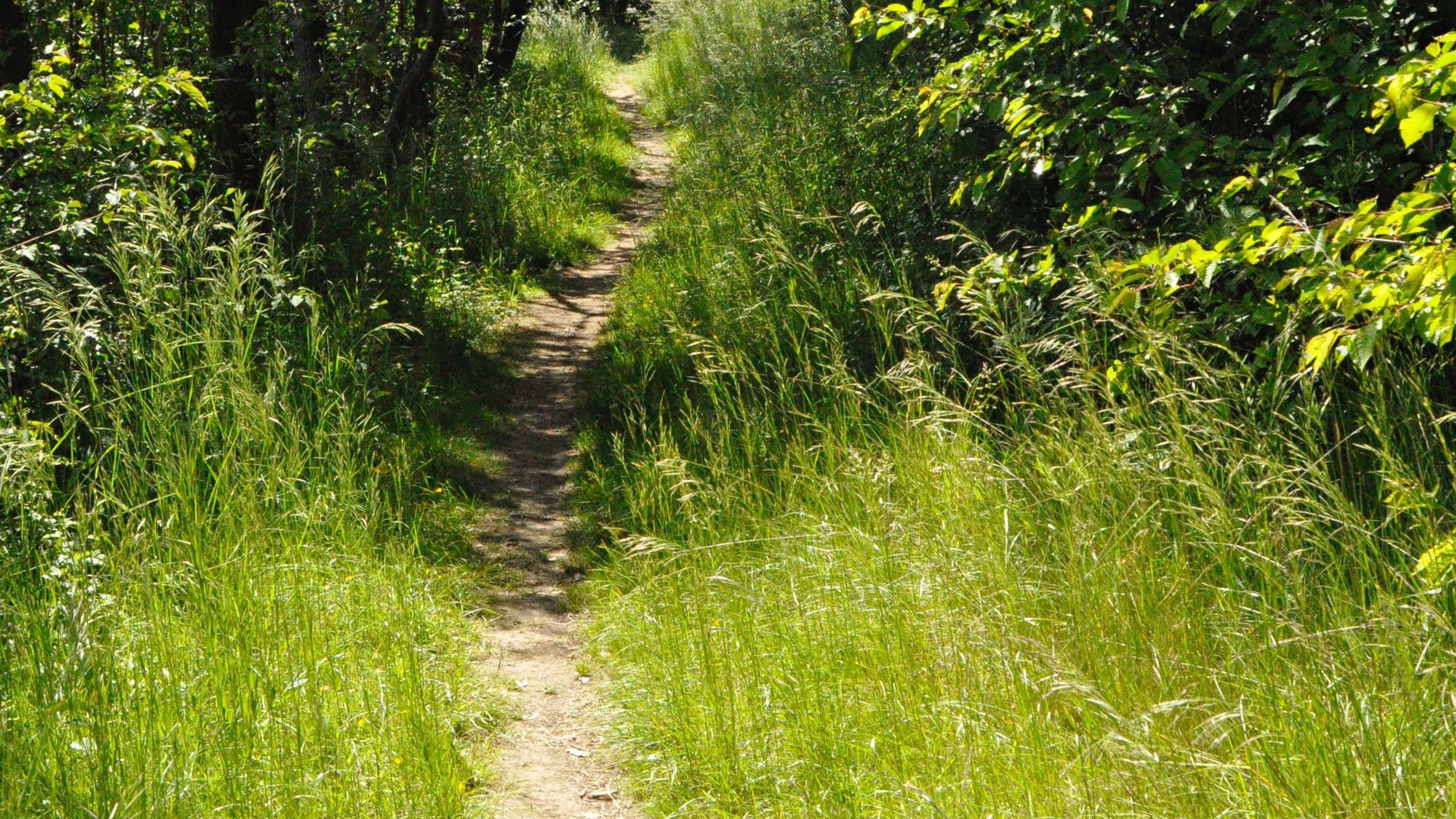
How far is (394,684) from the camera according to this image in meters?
3.89

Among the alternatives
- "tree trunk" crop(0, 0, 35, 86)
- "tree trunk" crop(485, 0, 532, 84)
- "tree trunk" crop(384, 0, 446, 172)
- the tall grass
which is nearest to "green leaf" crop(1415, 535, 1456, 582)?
the tall grass

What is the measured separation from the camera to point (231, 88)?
7781 mm

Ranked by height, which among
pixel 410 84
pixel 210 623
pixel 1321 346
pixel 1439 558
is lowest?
pixel 210 623

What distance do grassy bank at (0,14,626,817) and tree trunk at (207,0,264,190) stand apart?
153cm

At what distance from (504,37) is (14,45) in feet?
27.6

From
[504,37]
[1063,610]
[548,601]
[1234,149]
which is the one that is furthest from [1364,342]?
[504,37]

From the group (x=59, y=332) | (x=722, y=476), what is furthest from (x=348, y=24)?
(x=722, y=476)

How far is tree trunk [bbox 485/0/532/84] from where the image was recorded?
14.2 m

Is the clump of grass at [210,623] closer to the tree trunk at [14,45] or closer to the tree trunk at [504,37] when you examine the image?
the tree trunk at [14,45]

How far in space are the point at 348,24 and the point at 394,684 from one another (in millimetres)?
6639

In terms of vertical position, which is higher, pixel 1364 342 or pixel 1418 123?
pixel 1418 123

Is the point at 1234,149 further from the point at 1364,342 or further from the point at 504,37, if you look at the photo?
the point at 504,37

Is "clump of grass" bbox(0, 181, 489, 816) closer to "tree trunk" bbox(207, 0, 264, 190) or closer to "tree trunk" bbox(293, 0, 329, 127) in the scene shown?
"tree trunk" bbox(207, 0, 264, 190)

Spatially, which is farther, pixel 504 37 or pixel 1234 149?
pixel 504 37
